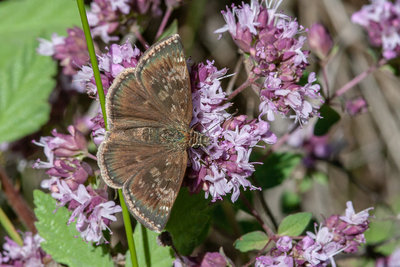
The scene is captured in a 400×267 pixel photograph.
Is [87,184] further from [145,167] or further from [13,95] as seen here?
[13,95]

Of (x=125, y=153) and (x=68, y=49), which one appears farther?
(x=68, y=49)

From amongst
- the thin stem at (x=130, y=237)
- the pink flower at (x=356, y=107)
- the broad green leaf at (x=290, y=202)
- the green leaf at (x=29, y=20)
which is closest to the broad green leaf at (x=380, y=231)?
the broad green leaf at (x=290, y=202)

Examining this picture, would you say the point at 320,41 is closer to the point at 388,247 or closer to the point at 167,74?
the point at 167,74

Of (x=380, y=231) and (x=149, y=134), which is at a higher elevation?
(x=149, y=134)

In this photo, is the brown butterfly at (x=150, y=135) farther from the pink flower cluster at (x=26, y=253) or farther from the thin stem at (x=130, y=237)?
the pink flower cluster at (x=26, y=253)

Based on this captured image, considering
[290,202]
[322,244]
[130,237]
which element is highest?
[130,237]

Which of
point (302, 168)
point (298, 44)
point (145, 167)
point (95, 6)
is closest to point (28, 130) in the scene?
point (95, 6)

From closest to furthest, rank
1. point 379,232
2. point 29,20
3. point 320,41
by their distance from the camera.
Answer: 1. point 320,41
2. point 379,232
3. point 29,20

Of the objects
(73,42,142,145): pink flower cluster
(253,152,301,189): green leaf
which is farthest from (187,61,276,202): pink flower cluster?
(253,152,301,189): green leaf

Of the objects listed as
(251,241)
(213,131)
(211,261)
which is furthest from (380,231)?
(213,131)
